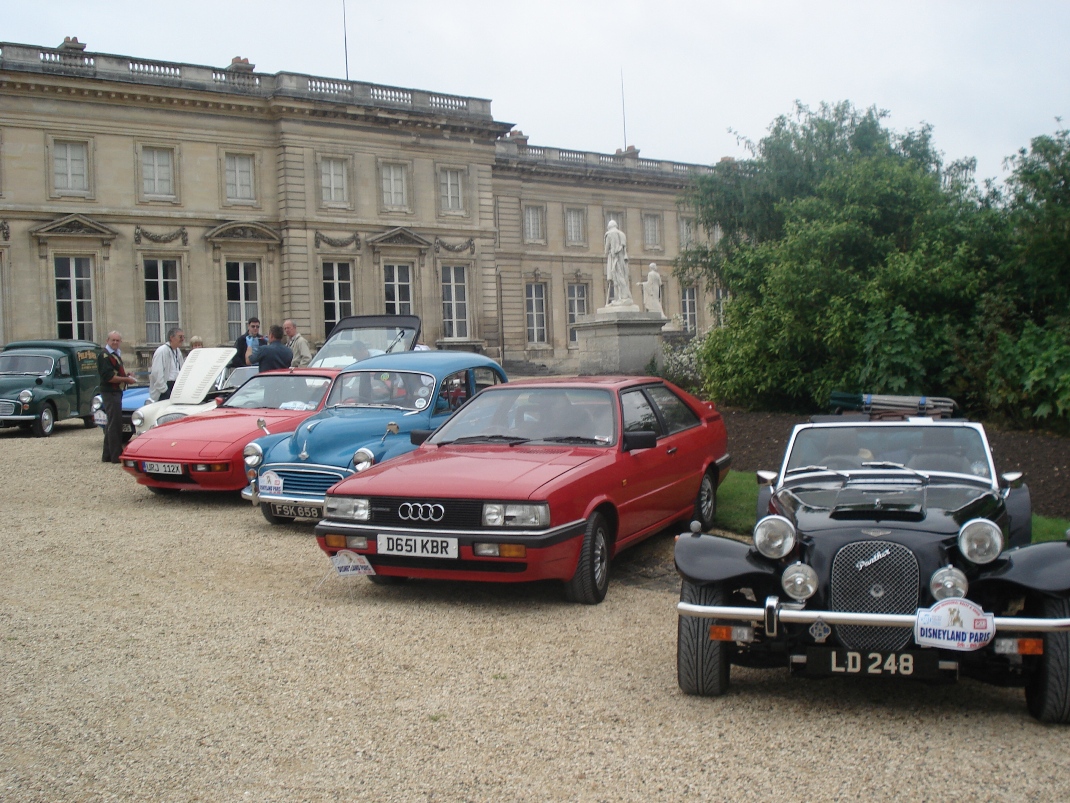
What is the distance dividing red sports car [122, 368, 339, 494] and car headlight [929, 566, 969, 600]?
7.39m

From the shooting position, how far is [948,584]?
172 inches

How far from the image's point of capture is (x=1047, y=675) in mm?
4273

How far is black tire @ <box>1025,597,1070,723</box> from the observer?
424 centimetres

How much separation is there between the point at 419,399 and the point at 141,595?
148 inches

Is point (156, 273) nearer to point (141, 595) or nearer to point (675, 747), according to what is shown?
point (141, 595)

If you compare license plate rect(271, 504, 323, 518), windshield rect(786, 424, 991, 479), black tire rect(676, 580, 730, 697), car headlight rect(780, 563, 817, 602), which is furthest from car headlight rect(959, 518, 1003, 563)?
license plate rect(271, 504, 323, 518)

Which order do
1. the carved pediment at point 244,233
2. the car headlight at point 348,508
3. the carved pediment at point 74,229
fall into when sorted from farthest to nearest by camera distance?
the carved pediment at point 244,233 < the carved pediment at point 74,229 < the car headlight at point 348,508

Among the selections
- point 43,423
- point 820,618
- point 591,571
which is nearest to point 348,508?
point 591,571

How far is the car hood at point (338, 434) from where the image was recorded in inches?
357

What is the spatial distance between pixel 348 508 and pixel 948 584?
3.80 meters

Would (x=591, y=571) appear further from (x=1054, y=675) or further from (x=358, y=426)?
(x=358, y=426)

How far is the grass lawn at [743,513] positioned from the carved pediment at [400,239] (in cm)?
2670

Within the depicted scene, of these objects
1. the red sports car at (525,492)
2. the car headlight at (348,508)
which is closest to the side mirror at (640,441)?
the red sports car at (525,492)

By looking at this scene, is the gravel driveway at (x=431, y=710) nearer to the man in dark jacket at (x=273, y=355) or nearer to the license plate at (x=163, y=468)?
the license plate at (x=163, y=468)
